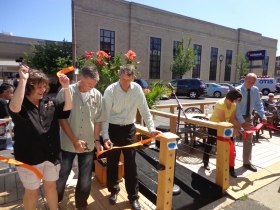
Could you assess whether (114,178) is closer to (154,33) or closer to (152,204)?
(152,204)

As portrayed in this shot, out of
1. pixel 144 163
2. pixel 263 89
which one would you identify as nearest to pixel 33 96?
pixel 144 163

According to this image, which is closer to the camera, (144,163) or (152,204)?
(152,204)

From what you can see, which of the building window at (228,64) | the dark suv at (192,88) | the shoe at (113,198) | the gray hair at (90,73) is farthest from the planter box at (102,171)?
the building window at (228,64)

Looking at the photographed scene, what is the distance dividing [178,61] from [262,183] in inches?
A: 822

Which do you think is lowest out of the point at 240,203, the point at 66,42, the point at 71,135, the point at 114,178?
the point at 240,203

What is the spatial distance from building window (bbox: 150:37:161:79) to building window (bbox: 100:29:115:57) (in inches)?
192

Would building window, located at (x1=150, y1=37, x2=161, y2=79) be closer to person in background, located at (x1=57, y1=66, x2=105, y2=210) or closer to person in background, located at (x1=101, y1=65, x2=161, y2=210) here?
person in background, located at (x1=101, y1=65, x2=161, y2=210)

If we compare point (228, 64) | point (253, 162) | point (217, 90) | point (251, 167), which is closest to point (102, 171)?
point (251, 167)

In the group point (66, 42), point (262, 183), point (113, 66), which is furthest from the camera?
point (66, 42)

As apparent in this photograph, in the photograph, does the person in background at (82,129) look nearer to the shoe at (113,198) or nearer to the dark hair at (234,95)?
the shoe at (113,198)

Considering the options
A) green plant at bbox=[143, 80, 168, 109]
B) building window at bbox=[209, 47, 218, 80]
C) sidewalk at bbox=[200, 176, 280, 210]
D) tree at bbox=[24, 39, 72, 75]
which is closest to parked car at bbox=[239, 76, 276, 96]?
building window at bbox=[209, 47, 218, 80]

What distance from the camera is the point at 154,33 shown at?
23.5 meters

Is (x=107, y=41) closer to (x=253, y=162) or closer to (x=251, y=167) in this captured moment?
(x=253, y=162)

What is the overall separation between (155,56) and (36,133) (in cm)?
2322
